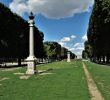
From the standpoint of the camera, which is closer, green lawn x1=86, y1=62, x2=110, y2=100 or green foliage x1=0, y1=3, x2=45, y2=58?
green lawn x1=86, y1=62, x2=110, y2=100

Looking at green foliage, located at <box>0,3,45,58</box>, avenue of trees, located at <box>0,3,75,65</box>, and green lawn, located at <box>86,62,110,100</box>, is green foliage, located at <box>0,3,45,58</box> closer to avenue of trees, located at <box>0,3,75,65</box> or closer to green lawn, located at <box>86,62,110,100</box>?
avenue of trees, located at <box>0,3,75,65</box>

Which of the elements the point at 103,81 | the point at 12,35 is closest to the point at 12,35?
the point at 12,35

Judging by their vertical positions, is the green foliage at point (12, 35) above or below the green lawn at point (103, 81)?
above

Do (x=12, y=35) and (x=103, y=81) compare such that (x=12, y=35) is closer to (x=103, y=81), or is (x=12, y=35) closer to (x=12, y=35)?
(x=12, y=35)

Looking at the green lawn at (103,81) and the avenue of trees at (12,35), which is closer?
the green lawn at (103,81)

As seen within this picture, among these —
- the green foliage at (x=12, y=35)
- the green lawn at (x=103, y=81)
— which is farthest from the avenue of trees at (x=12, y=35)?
the green lawn at (x=103, y=81)

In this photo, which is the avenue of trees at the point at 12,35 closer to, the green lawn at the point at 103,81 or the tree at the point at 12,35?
the tree at the point at 12,35

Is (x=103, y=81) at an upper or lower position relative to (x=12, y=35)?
lower

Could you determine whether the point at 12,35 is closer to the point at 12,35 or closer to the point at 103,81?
the point at 12,35

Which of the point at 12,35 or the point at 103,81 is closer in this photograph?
the point at 103,81

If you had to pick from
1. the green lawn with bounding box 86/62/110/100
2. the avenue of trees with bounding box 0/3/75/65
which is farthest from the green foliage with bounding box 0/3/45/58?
the green lawn with bounding box 86/62/110/100

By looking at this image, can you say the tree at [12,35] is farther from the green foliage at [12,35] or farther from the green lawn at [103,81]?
the green lawn at [103,81]

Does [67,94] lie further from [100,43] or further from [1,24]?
[100,43]

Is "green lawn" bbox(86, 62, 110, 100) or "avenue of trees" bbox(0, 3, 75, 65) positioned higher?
"avenue of trees" bbox(0, 3, 75, 65)
